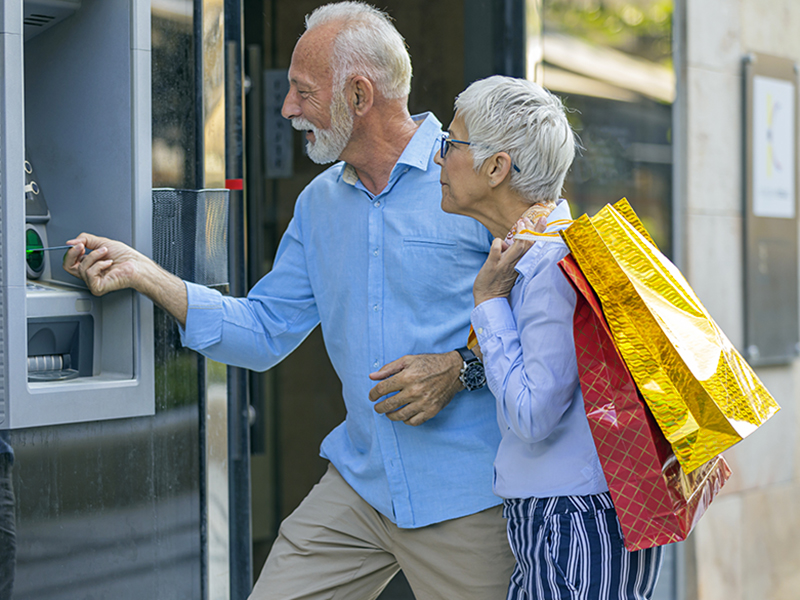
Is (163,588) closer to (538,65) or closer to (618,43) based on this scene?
(538,65)

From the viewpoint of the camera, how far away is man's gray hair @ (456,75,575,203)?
195cm

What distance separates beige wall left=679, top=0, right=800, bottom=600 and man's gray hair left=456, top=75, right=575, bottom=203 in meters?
2.58

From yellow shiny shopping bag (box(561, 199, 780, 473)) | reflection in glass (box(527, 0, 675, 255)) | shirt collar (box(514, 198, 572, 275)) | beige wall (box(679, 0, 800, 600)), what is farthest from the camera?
beige wall (box(679, 0, 800, 600))

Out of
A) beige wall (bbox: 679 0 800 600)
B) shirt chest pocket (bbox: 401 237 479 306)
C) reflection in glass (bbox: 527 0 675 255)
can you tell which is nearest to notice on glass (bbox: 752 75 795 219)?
A: beige wall (bbox: 679 0 800 600)

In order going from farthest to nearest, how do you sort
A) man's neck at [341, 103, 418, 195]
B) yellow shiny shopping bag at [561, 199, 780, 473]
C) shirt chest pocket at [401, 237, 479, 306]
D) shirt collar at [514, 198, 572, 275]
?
man's neck at [341, 103, 418, 195] < shirt chest pocket at [401, 237, 479, 306] < shirt collar at [514, 198, 572, 275] < yellow shiny shopping bag at [561, 199, 780, 473]

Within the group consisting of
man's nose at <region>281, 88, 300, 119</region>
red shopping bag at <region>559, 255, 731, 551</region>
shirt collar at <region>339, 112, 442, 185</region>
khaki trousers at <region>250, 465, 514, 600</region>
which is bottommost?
khaki trousers at <region>250, 465, 514, 600</region>

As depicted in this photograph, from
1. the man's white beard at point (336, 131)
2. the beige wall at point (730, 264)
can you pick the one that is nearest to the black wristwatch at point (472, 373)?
the man's white beard at point (336, 131)

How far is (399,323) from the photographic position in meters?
2.27

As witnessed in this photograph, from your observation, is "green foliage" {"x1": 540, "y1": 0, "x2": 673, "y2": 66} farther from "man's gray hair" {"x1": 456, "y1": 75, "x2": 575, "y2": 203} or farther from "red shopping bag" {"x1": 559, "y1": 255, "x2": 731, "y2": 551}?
"red shopping bag" {"x1": 559, "y1": 255, "x2": 731, "y2": 551}

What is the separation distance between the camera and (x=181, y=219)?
241cm

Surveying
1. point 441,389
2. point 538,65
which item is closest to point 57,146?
point 441,389

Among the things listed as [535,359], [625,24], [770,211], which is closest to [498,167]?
[535,359]

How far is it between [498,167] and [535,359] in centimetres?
44

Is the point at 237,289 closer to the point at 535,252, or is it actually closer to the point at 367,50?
the point at 367,50
